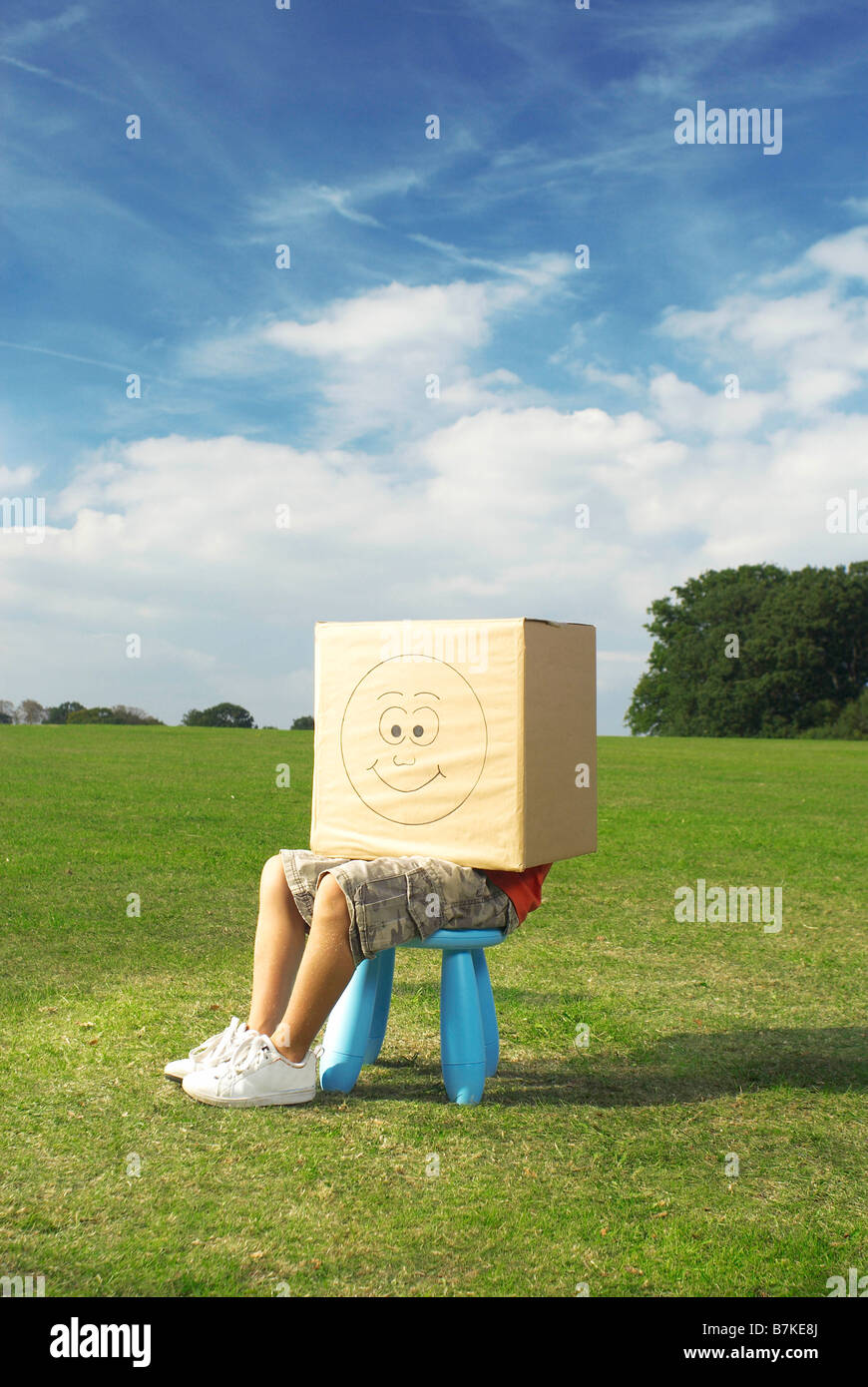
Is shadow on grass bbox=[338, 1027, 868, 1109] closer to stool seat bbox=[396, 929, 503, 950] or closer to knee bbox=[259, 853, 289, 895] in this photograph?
stool seat bbox=[396, 929, 503, 950]

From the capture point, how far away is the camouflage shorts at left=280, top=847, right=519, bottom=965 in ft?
14.4

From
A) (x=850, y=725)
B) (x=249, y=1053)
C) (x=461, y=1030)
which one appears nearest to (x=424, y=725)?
(x=461, y=1030)

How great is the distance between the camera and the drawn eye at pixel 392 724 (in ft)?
15.9

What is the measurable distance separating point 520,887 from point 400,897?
0.55 metres

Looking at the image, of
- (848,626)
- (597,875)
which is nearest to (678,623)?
(848,626)

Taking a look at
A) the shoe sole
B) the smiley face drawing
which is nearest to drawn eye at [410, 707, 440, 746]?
the smiley face drawing

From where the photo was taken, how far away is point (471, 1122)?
14.8 feet

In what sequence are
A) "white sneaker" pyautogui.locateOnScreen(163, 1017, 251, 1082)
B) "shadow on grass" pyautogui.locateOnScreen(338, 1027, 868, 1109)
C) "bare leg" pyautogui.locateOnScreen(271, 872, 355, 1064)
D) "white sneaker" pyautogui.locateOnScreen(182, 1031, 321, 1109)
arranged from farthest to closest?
"shadow on grass" pyautogui.locateOnScreen(338, 1027, 868, 1109) → "white sneaker" pyautogui.locateOnScreen(163, 1017, 251, 1082) → "white sneaker" pyautogui.locateOnScreen(182, 1031, 321, 1109) → "bare leg" pyautogui.locateOnScreen(271, 872, 355, 1064)

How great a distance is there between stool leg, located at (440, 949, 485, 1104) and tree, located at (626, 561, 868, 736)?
62.3m

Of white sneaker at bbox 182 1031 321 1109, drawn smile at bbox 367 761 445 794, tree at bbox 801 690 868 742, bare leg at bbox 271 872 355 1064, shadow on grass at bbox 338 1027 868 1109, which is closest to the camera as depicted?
bare leg at bbox 271 872 355 1064

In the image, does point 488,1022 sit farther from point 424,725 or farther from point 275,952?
point 424,725

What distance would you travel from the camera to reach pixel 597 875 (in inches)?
444
